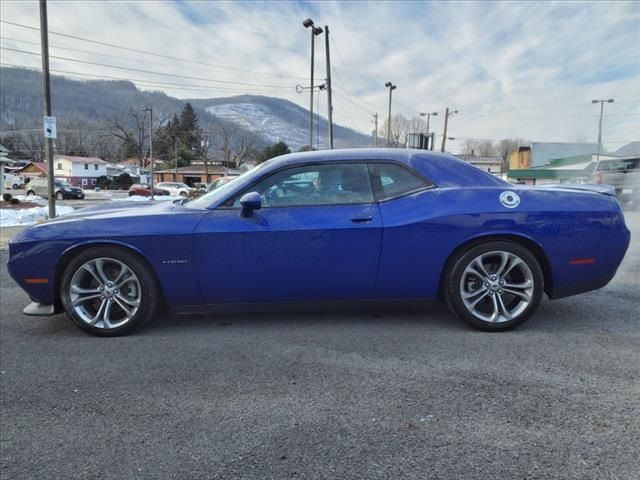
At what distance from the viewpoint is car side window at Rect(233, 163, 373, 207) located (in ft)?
10.9

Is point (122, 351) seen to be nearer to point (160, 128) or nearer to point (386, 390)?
point (386, 390)

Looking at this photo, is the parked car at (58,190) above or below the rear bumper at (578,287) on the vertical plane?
above

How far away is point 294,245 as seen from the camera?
10.6 feet

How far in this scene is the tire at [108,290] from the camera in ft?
10.8

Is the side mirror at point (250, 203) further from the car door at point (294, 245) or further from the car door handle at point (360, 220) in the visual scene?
the car door handle at point (360, 220)

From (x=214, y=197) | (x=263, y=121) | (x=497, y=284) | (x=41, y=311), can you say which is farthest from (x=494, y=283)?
(x=263, y=121)

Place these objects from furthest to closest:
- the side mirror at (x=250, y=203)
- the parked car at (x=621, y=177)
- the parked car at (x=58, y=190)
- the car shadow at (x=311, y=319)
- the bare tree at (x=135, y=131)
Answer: the bare tree at (x=135, y=131) < the parked car at (x=58, y=190) < the parked car at (x=621, y=177) < the car shadow at (x=311, y=319) < the side mirror at (x=250, y=203)

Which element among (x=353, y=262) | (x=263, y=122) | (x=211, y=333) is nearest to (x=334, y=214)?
(x=353, y=262)

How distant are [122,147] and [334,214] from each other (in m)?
103

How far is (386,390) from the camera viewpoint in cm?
244

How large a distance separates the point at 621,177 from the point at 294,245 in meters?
7.67

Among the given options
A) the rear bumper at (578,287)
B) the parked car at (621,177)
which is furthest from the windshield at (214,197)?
the parked car at (621,177)

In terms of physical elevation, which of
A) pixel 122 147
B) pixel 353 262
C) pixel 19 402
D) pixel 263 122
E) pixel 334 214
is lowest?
pixel 19 402

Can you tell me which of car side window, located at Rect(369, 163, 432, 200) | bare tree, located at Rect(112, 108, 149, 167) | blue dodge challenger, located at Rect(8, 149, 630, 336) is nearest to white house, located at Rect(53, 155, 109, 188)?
bare tree, located at Rect(112, 108, 149, 167)
